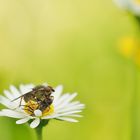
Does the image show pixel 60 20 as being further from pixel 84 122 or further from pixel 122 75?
pixel 84 122

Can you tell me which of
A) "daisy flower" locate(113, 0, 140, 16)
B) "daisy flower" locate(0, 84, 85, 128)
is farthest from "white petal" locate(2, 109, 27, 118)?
"daisy flower" locate(113, 0, 140, 16)

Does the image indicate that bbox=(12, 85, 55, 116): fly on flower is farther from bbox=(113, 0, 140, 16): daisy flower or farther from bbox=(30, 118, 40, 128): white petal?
bbox=(113, 0, 140, 16): daisy flower

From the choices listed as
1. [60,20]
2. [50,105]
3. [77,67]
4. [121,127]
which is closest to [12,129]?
[50,105]

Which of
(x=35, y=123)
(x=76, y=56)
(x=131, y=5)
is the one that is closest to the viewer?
(x=35, y=123)

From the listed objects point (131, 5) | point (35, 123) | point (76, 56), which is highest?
point (76, 56)

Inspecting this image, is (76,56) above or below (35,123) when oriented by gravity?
above

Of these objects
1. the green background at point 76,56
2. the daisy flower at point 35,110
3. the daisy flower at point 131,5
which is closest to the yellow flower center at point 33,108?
the daisy flower at point 35,110

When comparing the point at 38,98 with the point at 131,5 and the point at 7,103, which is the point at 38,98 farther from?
the point at 131,5

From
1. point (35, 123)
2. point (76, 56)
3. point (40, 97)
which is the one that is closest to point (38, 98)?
point (40, 97)
